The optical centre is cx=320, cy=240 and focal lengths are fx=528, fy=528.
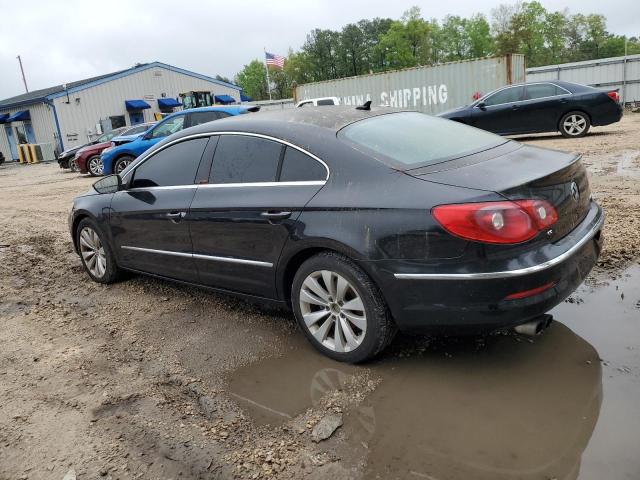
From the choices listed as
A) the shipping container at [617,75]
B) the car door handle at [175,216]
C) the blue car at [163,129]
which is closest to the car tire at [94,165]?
the blue car at [163,129]

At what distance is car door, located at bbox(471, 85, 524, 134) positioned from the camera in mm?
12797

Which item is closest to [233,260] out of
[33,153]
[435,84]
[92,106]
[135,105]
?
[435,84]

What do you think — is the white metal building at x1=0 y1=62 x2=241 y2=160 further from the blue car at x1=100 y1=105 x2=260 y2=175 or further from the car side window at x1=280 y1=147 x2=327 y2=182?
the car side window at x1=280 y1=147 x2=327 y2=182

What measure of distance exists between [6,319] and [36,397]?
5.37 feet

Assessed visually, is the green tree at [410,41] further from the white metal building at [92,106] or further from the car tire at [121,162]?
the car tire at [121,162]

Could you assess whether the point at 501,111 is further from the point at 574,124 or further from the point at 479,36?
the point at 479,36

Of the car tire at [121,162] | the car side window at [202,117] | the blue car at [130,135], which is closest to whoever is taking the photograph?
the car side window at [202,117]

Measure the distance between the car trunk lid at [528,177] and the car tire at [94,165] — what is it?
15.6 meters

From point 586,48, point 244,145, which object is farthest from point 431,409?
point 586,48

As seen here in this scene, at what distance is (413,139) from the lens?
3455 millimetres

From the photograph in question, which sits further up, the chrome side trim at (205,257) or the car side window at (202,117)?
the car side window at (202,117)

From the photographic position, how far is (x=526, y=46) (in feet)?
212

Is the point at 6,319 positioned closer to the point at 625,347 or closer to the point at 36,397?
the point at 36,397

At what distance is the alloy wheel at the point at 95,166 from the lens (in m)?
16.6
